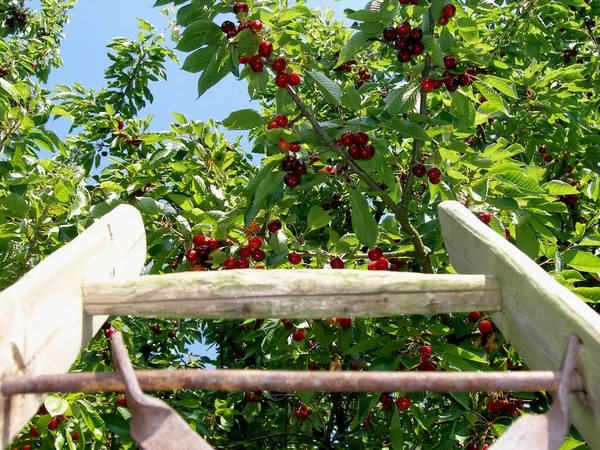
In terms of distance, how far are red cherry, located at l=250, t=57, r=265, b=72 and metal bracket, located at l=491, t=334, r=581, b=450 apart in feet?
7.11

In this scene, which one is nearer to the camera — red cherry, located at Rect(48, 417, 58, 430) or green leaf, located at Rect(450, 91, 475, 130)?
green leaf, located at Rect(450, 91, 475, 130)

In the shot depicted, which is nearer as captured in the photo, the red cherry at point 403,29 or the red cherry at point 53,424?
the red cherry at point 403,29

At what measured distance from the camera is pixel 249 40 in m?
2.55

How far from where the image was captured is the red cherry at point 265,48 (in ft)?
8.58

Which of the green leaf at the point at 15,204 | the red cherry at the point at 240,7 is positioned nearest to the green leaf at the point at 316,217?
the red cherry at the point at 240,7

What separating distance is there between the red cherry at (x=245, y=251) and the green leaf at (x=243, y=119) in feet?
1.91

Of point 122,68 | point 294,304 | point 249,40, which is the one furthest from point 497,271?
point 122,68

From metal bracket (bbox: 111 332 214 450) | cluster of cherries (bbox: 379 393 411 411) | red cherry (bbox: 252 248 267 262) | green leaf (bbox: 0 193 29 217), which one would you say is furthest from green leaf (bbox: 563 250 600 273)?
green leaf (bbox: 0 193 29 217)

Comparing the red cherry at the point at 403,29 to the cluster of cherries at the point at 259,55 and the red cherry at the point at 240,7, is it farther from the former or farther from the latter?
the red cherry at the point at 240,7

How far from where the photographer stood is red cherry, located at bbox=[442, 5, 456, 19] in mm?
2646

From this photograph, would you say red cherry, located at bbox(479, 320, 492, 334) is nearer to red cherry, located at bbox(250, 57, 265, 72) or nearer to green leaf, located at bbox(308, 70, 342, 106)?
green leaf, located at bbox(308, 70, 342, 106)

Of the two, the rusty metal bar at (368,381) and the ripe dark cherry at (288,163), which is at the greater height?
the rusty metal bar at (368,381)

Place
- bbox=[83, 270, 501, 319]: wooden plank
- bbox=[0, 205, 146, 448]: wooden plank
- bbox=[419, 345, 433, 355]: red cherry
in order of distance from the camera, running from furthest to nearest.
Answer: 1. bbox=[419, 345, 433, 355]: red cherry
2. bbox=[83, 270, 501, 319]: wooden plank
3. bbox=[0, 205, 146, 448]: wooden plank

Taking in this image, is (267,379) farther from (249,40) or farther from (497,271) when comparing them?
(249,40)
